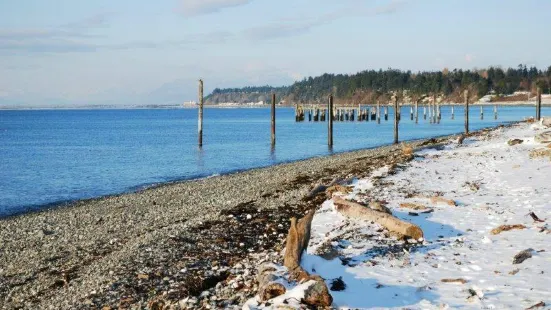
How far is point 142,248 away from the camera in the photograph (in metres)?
10.7

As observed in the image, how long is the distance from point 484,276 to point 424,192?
6.48 metres

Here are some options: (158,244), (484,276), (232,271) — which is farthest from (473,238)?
(158,244)

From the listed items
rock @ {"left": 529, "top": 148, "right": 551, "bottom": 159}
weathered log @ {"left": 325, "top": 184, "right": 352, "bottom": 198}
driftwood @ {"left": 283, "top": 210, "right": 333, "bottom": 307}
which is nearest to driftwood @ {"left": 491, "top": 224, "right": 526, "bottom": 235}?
driftwood @ {"left": 283, "top": 210, "right": 333, "bottom": 307}

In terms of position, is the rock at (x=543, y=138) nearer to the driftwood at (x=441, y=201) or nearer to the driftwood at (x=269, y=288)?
the driftwood at (x=441, y=201)

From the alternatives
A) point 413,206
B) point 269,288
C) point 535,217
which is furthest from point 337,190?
point 269,288

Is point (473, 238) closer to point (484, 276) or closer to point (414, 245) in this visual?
point (414, 245)

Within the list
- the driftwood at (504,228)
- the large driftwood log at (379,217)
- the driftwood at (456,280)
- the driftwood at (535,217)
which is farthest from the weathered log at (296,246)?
the driftwood at (535,217)

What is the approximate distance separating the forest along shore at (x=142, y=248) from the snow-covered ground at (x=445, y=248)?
4.31 feet

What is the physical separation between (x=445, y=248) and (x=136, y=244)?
19.4 feet

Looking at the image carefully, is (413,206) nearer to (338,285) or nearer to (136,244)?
(338,285)

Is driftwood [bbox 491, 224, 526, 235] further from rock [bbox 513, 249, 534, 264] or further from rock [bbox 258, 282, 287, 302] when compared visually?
rock [bbox 258, 282, 287, 302]

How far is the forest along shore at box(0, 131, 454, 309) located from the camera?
8.40 meters

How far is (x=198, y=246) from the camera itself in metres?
10.8

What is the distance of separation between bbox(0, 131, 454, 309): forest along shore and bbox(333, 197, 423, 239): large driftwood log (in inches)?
55.6
